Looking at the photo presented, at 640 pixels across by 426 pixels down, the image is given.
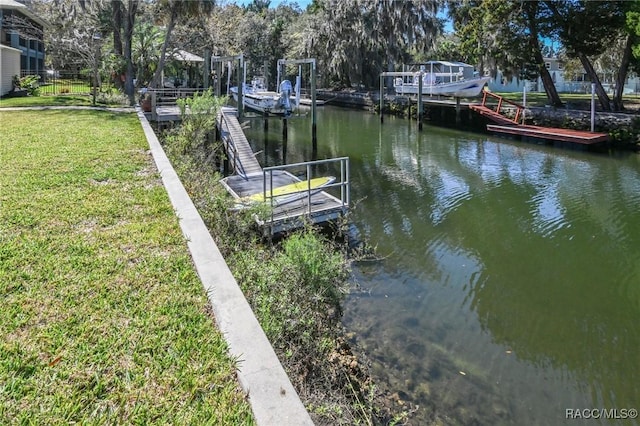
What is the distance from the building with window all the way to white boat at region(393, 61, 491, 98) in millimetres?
23103

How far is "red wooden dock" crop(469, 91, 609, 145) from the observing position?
19.8 metres

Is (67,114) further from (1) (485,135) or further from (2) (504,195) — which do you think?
(1) (485,135)

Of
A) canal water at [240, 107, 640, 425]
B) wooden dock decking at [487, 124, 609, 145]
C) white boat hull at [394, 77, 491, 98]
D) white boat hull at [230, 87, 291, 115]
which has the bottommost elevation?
canal water at [240, 107, 640, 425]

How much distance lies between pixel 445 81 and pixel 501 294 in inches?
973

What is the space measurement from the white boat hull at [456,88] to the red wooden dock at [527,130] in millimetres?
996

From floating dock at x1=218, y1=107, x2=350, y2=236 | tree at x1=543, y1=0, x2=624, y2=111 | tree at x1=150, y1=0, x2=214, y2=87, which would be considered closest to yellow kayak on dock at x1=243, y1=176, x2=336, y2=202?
floating dock at x1=218, y1=107, x2=350, y2=236

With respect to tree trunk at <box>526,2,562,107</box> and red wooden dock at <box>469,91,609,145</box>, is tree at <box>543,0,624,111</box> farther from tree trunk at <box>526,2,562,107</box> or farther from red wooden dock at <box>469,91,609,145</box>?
red wooden dock at <box>469,91,609,145</box>

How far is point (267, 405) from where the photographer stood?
257 centimetres

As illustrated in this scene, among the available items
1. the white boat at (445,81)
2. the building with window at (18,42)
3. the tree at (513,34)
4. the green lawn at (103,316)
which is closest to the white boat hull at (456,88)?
the white boat at (445,81)

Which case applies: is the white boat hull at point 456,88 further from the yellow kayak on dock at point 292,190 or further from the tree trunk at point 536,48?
the yellow kayak on dock at point 292,190

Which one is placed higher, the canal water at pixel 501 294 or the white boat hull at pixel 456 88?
the white boat hull at pixel 456 88

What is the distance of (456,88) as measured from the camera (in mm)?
27000

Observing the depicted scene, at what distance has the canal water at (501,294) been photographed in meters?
4.88

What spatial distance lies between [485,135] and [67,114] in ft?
67.3
